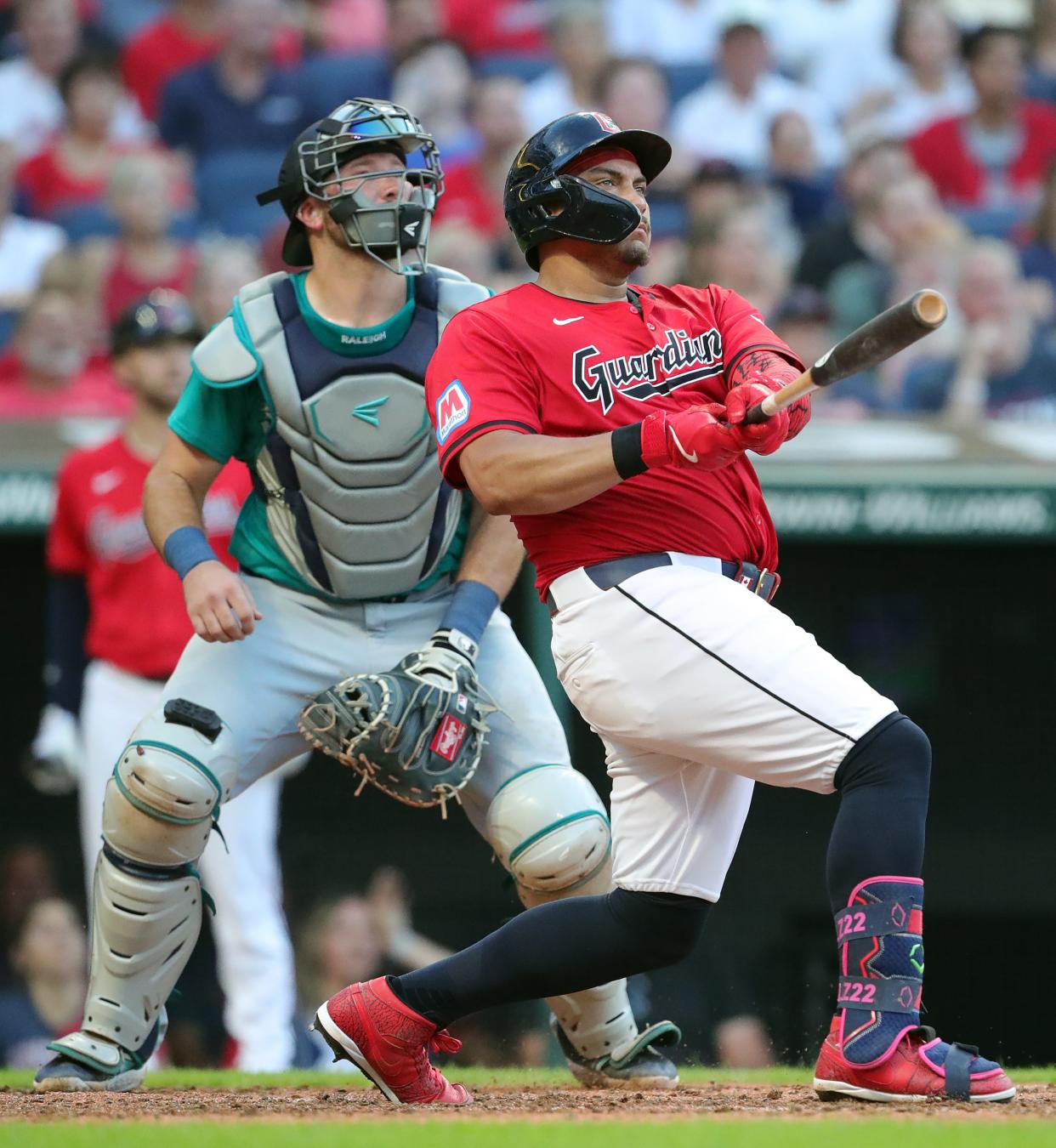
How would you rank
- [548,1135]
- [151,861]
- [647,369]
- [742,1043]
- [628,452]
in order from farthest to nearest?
[742,1043] → [151,861] → [647,369] → [628,452] → [548,1135]

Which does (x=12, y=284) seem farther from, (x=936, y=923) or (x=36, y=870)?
(x=936, y=923)

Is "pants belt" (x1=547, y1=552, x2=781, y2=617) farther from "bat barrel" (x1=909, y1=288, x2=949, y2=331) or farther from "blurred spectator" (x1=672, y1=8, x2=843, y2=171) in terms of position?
"blurred spectator" (x1=672, y1=8, x2=843, y2=171)

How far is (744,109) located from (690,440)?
628 centimetres

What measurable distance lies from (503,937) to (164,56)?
676 centimetres

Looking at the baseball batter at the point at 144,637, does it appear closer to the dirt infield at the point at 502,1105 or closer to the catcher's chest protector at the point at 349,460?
the dirt infield at the point at 502,1105

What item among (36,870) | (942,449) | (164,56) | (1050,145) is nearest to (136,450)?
(36,870)

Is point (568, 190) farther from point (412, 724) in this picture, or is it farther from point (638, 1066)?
point (638, 1066)

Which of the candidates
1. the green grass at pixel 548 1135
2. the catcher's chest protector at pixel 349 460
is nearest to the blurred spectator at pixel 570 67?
the catcher's chest protector at pixel 349 460

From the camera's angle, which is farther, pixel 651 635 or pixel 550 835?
pixel 550 835

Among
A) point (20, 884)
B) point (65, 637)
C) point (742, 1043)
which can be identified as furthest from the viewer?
point (20, 884)

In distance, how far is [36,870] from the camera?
6.55 m

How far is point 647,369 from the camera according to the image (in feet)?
10.8

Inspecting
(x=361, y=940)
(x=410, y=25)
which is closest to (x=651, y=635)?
(x=361, y=940)

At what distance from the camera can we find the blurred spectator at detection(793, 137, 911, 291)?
315 inches
